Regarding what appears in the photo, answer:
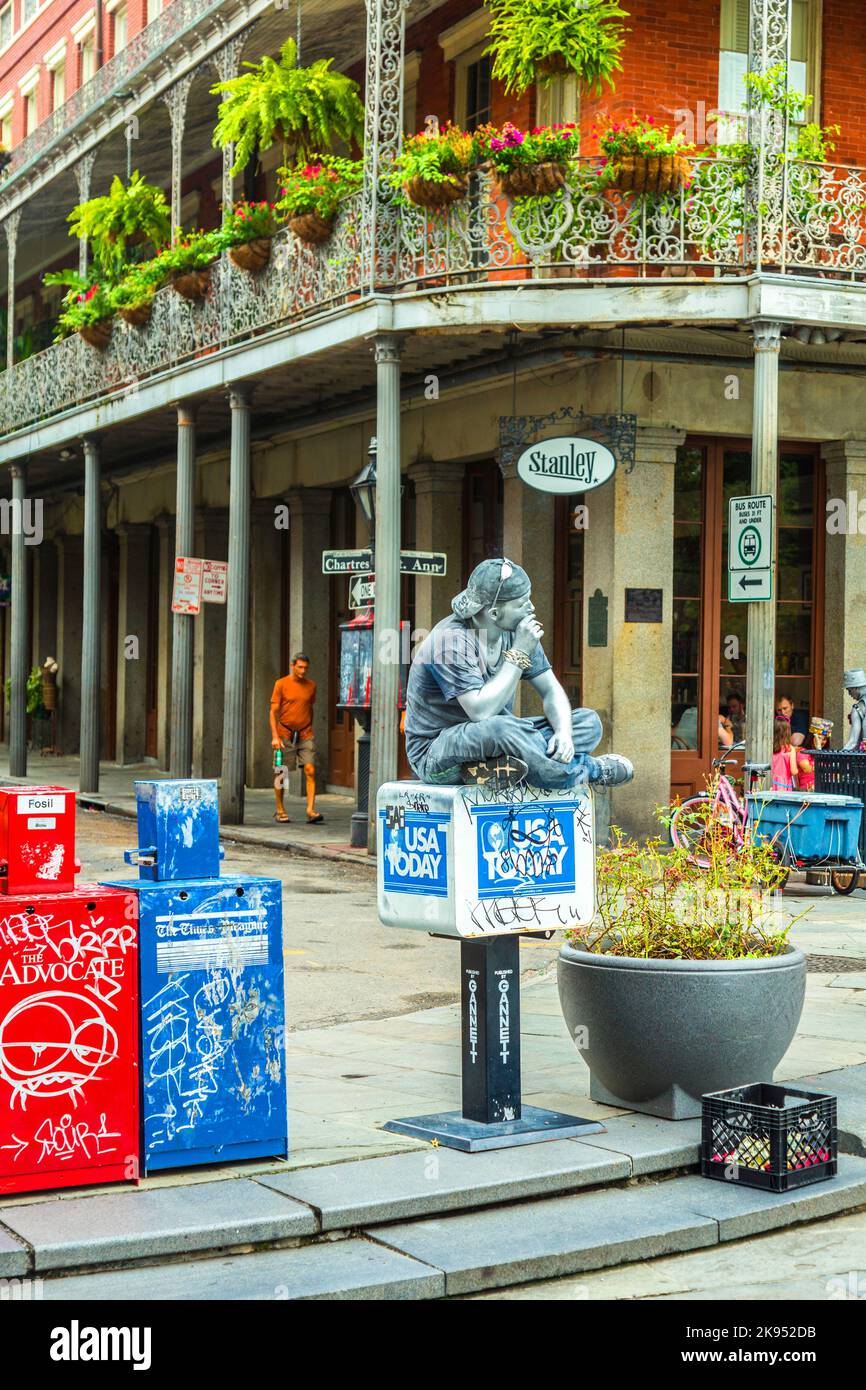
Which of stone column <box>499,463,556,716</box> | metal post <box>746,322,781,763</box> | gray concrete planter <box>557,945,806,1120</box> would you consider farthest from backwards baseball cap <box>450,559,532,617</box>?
Result: stone column <box>499,463,556,716</box>

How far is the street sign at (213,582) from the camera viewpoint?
68.0ft

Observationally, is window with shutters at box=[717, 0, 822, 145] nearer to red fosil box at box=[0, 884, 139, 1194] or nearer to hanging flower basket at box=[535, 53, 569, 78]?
hanging flower basket at box=[535, 53, 569, 78]

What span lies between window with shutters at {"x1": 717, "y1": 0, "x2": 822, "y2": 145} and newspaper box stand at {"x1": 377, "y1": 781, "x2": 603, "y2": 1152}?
39.3ft

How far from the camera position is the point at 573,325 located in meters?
15.5

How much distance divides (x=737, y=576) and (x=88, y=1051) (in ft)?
32.8

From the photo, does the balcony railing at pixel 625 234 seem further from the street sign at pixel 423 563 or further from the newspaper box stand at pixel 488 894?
the newspaper box stand at pixel 488 894

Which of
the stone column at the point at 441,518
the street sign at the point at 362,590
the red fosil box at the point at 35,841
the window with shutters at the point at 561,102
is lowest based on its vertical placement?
the red fosil box at the point at 35,841

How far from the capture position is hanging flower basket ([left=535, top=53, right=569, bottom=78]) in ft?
50.4

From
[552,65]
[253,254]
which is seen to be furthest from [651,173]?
[253,254]

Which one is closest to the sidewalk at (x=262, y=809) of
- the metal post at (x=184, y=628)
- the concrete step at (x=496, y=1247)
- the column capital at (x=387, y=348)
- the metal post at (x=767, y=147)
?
the metal post at (x=184, y=628)

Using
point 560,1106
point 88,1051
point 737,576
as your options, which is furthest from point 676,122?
point 88,1051

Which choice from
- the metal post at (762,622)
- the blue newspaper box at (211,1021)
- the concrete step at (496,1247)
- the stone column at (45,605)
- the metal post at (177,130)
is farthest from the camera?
the stone column at (45,605)

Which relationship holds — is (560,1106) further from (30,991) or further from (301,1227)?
(30,991)

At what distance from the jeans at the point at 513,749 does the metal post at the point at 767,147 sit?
31.4ft
